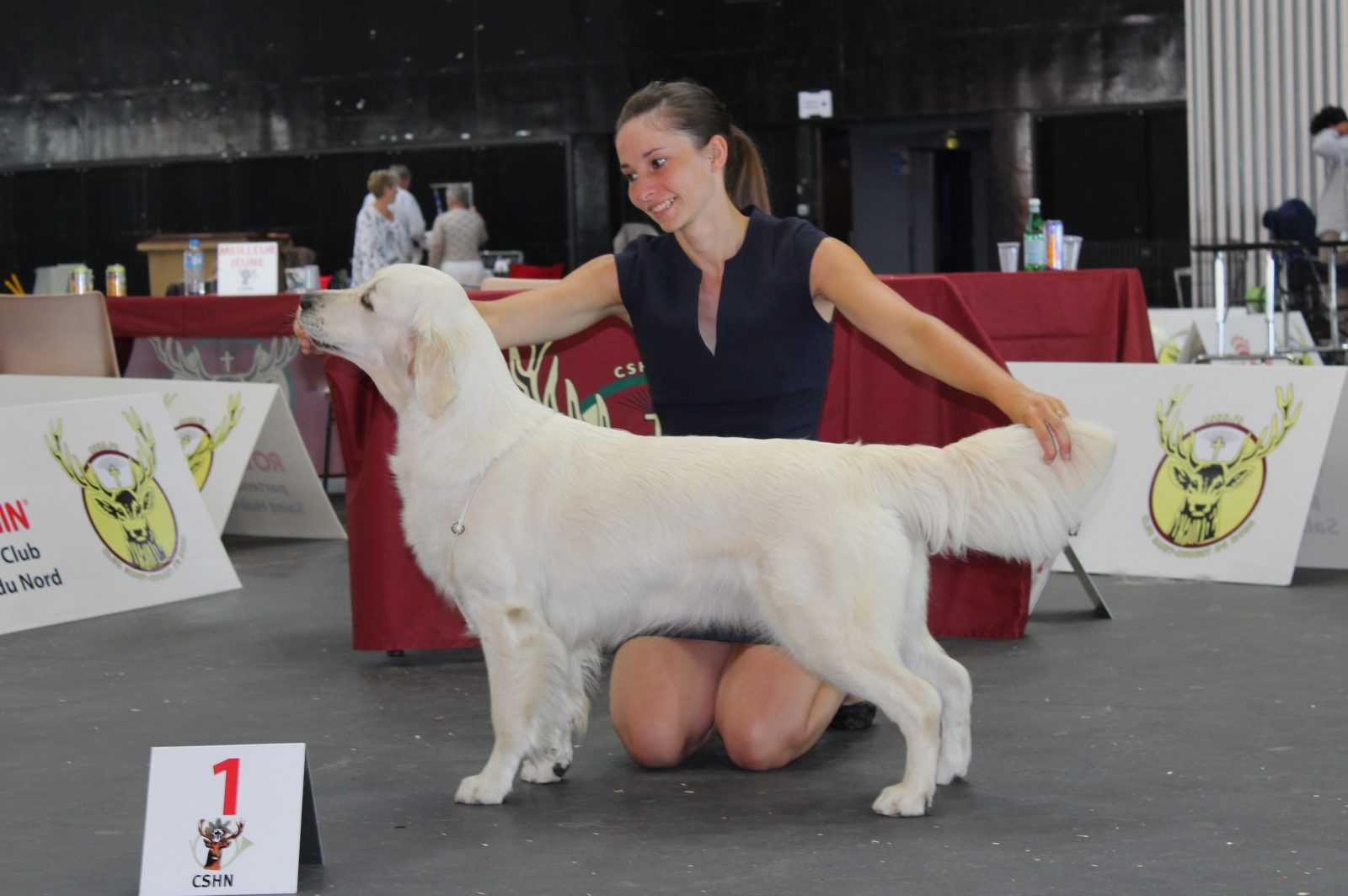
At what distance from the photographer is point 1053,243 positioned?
233 inches

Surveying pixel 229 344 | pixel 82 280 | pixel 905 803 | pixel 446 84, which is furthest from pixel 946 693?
pixel 446 84

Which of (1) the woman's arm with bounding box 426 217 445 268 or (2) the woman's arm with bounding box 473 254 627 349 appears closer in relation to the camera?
(2) the woman's arm with bounding box 473 254 627 349

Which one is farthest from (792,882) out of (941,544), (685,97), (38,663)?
(38,663)

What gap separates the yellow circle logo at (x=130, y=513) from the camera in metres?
5.10

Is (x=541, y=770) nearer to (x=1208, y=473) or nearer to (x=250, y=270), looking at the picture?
(x=1208, y=473)

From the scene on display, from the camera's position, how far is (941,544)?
2.69 meters

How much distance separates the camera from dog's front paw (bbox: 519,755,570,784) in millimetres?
3016

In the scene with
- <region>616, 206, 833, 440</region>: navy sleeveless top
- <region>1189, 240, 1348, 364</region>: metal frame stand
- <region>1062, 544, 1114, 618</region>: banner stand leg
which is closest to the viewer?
<region>616, 206, 833, 440</region>: navy sleeveless top

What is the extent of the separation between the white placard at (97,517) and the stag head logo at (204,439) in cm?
59

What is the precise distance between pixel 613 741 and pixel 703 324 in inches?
37.2

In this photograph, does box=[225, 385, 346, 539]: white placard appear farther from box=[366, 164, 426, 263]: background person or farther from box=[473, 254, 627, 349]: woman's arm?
box=[366, 164, 426, 263]: background person

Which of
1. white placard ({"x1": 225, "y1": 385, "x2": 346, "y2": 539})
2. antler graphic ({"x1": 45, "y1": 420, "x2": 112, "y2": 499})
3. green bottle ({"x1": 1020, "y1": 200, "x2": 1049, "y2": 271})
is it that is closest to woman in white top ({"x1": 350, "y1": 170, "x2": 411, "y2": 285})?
white placard ({"x1": 225, "y1": 385, "x2": 346, "y2": 539})

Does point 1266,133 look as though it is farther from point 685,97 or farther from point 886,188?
point 685,97

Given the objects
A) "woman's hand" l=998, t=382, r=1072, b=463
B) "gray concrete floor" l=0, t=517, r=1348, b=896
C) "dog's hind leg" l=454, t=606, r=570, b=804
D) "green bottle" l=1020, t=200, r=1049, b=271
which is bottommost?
"gray concrete floor" l=0, t=517, r=1348, b=896
